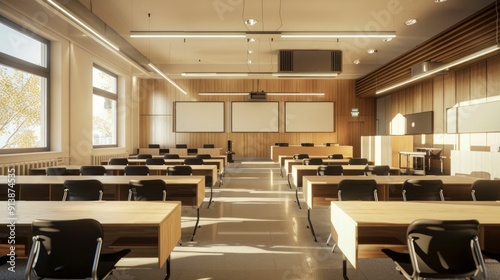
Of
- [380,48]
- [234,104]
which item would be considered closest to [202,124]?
[234,104]

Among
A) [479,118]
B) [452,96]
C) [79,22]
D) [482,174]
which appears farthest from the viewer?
[452,96]

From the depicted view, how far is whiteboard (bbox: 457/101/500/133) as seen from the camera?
7976mm

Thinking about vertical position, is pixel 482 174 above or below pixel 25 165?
below

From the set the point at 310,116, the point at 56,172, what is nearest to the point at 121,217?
the point at 56,172

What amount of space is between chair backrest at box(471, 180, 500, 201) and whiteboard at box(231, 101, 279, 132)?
1139cm

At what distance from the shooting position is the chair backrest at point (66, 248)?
75.7 inches

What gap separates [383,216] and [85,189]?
3.14 m

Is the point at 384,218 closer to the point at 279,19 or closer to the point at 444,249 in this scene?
the point at 444,249

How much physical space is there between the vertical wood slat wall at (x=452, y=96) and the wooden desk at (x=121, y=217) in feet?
28.0

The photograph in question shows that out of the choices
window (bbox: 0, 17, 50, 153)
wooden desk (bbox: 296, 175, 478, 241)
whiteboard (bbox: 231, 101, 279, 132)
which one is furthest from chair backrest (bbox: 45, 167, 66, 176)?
whiteboard (bbox: 231, 101, 279, 132)

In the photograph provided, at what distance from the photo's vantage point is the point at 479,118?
8.51m

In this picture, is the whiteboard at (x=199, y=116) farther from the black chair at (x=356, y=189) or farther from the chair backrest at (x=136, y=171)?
the black chair at (x=356, y=189)

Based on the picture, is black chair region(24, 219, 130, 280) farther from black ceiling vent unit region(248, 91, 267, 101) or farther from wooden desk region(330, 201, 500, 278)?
black ceiling vent unit region(248, 91, 267, 101)

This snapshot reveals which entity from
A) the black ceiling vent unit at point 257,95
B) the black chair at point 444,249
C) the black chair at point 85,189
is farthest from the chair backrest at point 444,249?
the black ceiling vent unit at point 257,95
